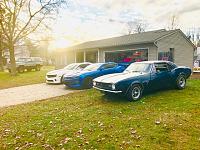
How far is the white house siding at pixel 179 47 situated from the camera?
1967 centimetres

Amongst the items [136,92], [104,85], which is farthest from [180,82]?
[104,85]

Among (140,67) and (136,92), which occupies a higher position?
(140,67)

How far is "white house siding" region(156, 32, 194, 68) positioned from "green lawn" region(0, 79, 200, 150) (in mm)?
11237

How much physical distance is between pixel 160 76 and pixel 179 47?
44.4 ft

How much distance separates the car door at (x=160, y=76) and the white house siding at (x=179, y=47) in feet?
30.8

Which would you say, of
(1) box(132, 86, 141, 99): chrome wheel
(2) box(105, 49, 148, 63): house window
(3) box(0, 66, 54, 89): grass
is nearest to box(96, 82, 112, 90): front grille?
(1) box(132, 86, 141, 99): chrome wheel

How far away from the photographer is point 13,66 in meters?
25.7

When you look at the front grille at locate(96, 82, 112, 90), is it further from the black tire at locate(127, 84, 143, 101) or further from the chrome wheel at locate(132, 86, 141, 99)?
the chrome wheel at locate(132, 86, 141, 99)

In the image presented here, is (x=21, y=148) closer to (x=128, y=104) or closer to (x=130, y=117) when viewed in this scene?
(x=130, y=117)

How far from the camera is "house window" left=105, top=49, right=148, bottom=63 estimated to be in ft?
65.0

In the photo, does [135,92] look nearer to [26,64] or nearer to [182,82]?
[182,82]

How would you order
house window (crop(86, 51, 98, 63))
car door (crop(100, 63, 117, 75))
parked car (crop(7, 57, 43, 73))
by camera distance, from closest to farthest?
car door (crop(100, 63, 117, 75)), house window (crop(86, 51, 98, 63)), parked car (crop(7, 57, 43, 73))

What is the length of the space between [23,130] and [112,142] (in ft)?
8.68

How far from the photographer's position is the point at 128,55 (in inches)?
838
